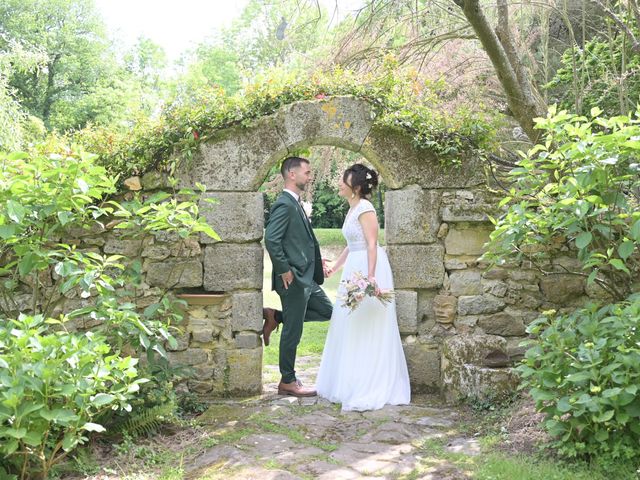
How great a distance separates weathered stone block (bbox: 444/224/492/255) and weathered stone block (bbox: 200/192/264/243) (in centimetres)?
154

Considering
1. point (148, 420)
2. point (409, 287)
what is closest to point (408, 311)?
point (409, 287)

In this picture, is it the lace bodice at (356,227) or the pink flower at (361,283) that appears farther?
the lace bodice at (356,227)

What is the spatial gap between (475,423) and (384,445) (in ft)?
2.46

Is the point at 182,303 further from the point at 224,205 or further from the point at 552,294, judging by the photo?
the point at 552,294

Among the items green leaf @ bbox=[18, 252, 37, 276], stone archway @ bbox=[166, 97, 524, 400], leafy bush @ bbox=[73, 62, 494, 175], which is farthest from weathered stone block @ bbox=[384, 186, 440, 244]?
green leaf @ bbox=[18, 252, 37, 276]

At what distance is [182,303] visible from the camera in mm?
4660

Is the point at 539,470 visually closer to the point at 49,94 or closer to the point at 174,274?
the point at 174,274

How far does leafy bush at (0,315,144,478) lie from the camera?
9.57ft

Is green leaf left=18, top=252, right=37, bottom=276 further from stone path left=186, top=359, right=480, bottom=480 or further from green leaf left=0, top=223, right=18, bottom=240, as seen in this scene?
stone path left=186, top=359, right=480, bottom=480

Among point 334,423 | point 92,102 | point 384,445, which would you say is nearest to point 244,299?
point 334,423

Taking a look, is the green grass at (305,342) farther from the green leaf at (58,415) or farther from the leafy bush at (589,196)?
the green leaf at (58,415)

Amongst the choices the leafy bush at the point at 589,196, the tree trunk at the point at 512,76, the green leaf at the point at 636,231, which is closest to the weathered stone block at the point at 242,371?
the leafy bush at the point at 589,196

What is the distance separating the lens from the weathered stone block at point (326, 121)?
5.01 meters

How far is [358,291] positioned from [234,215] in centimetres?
115
